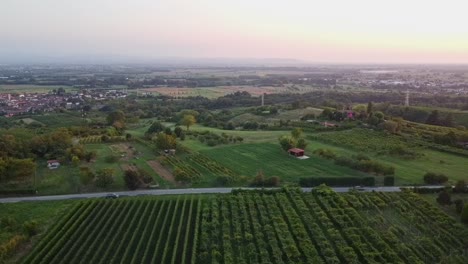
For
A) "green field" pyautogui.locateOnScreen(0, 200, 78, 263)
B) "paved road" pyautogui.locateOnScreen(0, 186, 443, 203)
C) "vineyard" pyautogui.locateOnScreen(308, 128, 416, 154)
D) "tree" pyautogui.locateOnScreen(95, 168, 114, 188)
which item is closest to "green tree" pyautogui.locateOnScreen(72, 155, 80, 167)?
"tree" pyautogui.locateOnScreen(95, 168, 114, 188)

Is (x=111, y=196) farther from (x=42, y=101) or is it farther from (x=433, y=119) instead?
(x=42, y=101)

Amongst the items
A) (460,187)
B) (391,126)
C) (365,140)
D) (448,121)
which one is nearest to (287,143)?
(365,140)

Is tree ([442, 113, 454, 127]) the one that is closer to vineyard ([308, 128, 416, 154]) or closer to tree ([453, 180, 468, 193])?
vineyard ([308, 128, 416, 154])

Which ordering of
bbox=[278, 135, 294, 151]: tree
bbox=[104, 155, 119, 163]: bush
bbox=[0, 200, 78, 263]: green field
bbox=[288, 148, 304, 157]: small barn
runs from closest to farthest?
1. bbox=[0, 200, 78, 263]: green field
2. bbox=[104, 155, 119, 163]: bush
3. bbox=[288, 148, 304, 157]: small barn
4. bbox=[278, 135, 294, 151]: tree

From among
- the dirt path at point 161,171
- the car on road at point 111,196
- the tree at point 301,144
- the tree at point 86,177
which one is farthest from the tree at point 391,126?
the tree at point 86,177

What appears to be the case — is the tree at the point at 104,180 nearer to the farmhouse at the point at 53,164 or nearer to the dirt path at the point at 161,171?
the dirt path at the point at 161,171

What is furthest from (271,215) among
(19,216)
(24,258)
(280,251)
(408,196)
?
(19,216)

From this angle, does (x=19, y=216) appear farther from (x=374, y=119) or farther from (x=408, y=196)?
(x=374, y=119)
